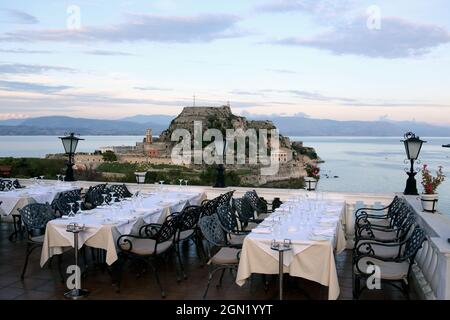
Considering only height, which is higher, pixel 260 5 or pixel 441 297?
pixel 260 5

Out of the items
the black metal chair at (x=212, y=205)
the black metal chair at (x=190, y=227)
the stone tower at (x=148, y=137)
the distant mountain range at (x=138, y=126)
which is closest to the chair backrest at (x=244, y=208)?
the black metal chair at (x=212, y=205)

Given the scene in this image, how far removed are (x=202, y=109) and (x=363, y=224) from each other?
8648 cm

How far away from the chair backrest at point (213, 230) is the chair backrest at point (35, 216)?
242 centimetres

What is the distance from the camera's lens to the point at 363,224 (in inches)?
282

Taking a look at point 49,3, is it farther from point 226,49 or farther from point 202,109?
point 202,109

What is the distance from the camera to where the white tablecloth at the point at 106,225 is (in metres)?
5.67

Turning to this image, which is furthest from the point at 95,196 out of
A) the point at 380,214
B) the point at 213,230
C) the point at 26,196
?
the point at 380,214

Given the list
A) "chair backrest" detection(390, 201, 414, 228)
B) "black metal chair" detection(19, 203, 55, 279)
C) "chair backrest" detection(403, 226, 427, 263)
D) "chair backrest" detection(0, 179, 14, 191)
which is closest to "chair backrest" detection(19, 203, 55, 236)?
"black metal chair" detection(19, 203, 55, 279)

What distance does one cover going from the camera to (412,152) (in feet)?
25.9

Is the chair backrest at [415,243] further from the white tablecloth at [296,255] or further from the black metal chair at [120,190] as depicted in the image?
the black metal chair at [120,190]

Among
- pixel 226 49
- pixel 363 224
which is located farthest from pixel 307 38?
pixel 363 224

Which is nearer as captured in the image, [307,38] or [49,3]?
[49,3]

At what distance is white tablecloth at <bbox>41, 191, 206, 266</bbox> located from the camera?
5.67m

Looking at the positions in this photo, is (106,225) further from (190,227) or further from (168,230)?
(190,227)
